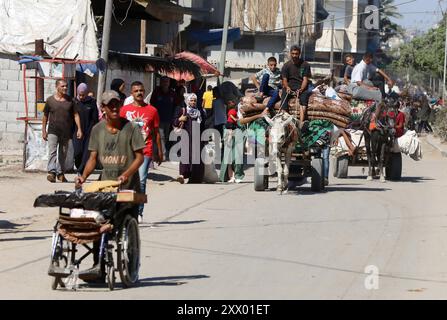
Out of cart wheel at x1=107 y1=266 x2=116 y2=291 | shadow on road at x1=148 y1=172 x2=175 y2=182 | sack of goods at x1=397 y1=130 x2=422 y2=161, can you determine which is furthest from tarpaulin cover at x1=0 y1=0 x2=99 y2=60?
cart wheel at x1=107 y1=266 x2=116 y2=291

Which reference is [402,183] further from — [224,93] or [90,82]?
[90,82]

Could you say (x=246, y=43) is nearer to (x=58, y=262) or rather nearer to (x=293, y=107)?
(x=293, y=107)

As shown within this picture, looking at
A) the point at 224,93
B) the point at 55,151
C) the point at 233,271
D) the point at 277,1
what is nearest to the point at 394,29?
the point at 277,1

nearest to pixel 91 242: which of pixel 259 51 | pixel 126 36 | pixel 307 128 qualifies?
pixel 307 128

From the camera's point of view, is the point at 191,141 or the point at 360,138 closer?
the point at 191,141

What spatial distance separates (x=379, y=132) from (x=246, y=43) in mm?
44476

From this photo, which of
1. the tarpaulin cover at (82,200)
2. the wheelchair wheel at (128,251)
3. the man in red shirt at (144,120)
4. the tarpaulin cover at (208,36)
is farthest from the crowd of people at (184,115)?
the tarpaulin cover at (208,36)

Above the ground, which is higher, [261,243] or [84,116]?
[84,116]

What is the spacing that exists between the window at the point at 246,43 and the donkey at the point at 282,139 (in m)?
47.8

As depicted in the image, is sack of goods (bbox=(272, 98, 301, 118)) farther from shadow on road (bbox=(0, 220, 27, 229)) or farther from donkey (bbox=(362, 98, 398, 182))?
shadow on road (bbox=(0, 220, 27, 229))

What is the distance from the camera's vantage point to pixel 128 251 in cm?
1075

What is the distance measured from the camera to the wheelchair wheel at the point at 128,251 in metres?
10.6

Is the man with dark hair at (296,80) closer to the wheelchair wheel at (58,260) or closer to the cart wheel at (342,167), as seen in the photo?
the cart wheel at (342,167)
